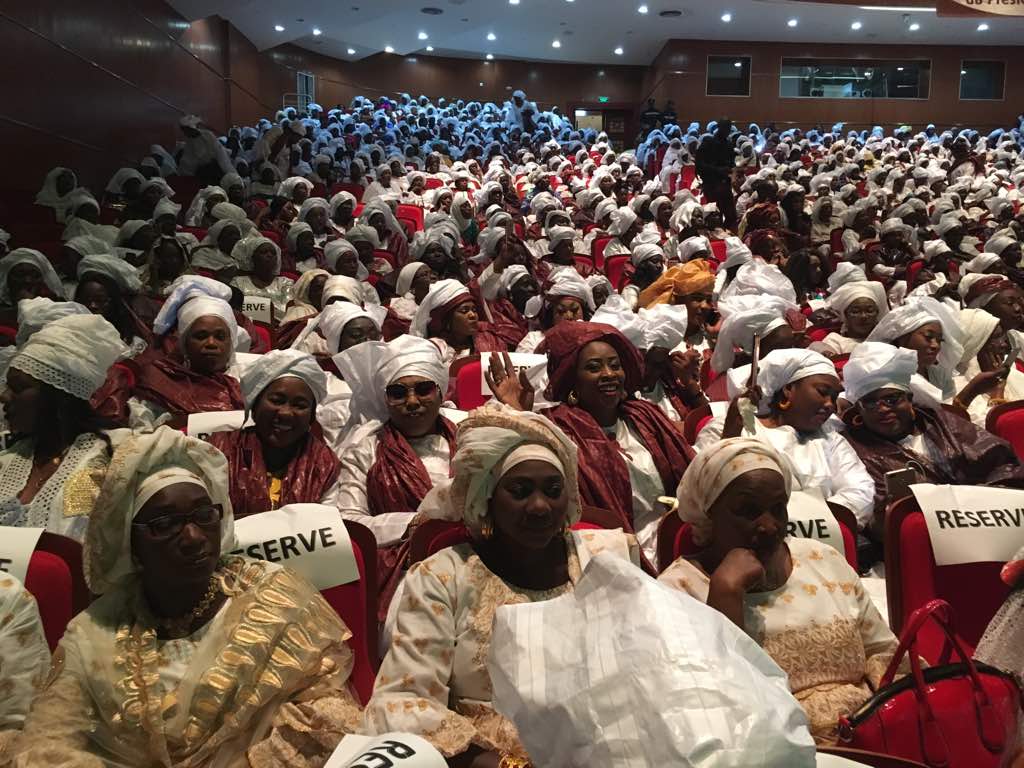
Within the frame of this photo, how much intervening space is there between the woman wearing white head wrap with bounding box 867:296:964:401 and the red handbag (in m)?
2.61

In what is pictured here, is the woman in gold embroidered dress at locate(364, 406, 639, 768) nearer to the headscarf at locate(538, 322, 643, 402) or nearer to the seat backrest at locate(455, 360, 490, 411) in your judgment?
the headscarf at locate(538, 322, 643, 402)

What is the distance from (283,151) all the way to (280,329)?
7.75 m

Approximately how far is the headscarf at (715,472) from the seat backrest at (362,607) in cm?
75

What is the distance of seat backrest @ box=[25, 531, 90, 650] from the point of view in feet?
5.66

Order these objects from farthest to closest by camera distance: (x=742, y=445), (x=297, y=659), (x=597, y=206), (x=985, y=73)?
1. (x=985, y=73)
2. (x=597, y=206)
3. (x=742, y=445)
4. (x=297, y=659)

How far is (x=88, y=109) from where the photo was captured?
9.30 meters

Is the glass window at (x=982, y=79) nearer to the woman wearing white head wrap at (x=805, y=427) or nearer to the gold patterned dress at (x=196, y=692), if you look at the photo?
the woman wearing white head wrap at (x=805, y=427)

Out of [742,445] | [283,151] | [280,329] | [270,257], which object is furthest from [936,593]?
[283,151]

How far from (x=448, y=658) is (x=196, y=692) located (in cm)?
47

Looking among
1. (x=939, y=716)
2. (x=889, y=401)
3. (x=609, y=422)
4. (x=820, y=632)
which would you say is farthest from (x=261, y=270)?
(x=939, y=716)

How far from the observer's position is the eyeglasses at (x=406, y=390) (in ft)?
9.62

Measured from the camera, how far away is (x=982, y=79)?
2125 cm

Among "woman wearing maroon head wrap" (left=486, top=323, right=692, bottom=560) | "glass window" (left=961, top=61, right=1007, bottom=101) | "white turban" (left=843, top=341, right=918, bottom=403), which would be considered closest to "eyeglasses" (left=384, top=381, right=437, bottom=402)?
"woman wearing maroon head wrap" (left=486, top=323, right=692, bottom=560)

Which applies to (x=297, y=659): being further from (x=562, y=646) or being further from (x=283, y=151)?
(x=283, y=151)
